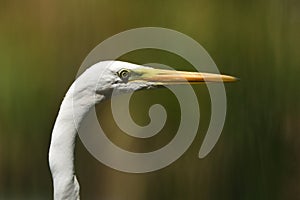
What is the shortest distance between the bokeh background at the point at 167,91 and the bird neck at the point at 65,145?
28.4 inches

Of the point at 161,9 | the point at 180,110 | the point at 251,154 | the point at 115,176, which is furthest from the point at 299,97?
the point at 115,176

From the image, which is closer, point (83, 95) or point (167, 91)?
point (83, 95)

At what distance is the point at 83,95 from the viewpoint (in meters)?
1.03

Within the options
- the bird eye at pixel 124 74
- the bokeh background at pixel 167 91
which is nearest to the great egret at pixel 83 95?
the bird eye at pixel 124 74

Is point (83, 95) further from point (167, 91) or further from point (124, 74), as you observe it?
point (167, 91)

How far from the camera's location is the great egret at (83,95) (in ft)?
3.35

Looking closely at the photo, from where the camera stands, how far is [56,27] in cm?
182

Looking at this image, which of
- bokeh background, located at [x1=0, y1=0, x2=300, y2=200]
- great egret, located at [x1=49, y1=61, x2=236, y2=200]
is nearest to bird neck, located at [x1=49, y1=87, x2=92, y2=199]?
great egret, located at [x1=49, y1=61, x2=236, y2=200]

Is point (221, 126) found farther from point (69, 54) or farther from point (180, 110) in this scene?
point (69, 54)

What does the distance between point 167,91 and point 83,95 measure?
2.65ft

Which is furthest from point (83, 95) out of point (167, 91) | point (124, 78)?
point (167, 91)

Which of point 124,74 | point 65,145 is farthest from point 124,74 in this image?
point 65,145

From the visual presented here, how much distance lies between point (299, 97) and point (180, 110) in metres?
0.37

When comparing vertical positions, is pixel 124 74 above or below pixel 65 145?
above
